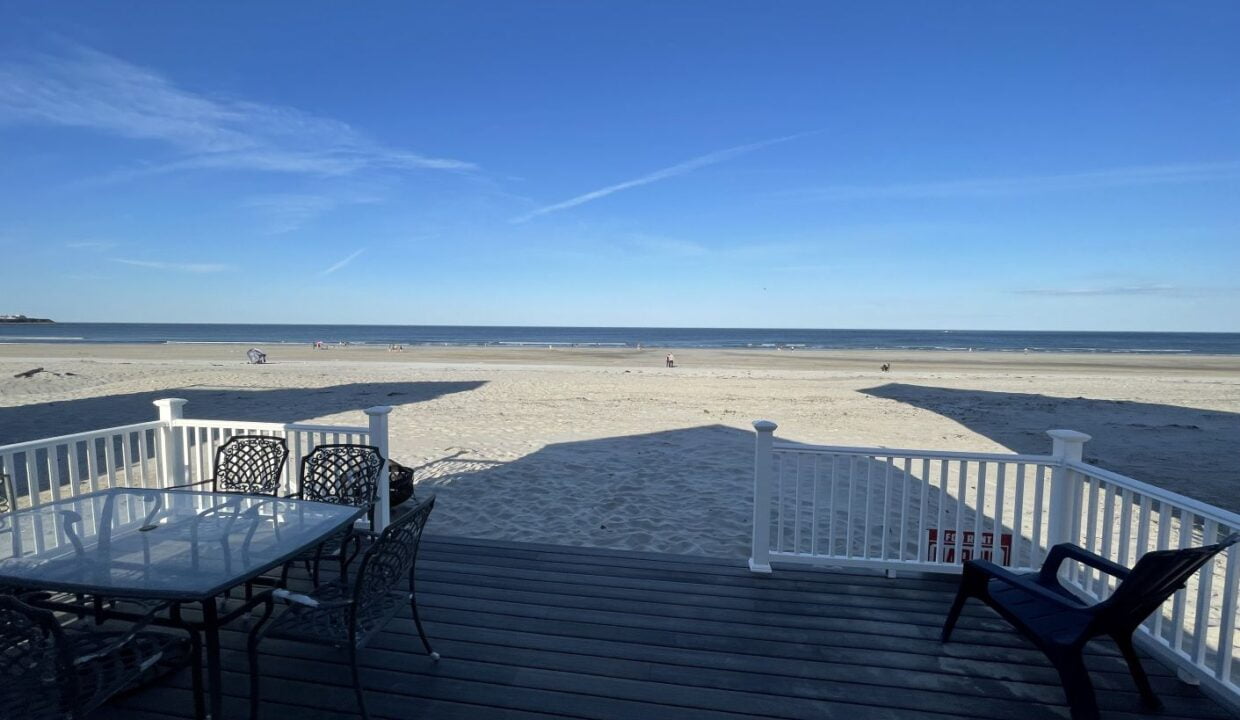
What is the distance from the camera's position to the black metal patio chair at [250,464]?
4160mm

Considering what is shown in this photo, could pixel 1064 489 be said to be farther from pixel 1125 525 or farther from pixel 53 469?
pixel 53 469

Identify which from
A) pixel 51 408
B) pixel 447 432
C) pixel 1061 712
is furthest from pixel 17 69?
pixel 1061 712

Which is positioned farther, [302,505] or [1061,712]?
[302,505]

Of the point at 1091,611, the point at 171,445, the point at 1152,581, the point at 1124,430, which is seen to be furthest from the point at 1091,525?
the point at 1124,430

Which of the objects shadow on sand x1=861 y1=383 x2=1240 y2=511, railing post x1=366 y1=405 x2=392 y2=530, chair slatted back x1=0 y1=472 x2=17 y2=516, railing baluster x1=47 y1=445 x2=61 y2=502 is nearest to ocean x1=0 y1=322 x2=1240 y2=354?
shadow on sand x1=861 y1=383 x2=1240 y2=511

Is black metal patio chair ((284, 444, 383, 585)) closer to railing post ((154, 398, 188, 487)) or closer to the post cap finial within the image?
railing post ((154, 398, 188, 487))

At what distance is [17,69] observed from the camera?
8.65 meters

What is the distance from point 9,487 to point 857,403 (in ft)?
42.1

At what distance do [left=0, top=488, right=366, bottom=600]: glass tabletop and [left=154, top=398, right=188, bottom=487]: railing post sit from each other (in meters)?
1.47

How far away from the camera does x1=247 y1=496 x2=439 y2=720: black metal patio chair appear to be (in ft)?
7.11

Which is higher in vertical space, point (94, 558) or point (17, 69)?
point (17, 69)

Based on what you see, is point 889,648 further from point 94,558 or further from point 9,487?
point 9,487

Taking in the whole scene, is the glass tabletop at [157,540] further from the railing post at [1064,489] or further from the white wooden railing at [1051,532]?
the railing post at [1064,489]

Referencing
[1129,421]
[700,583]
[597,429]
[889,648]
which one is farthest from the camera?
[1129,421]
